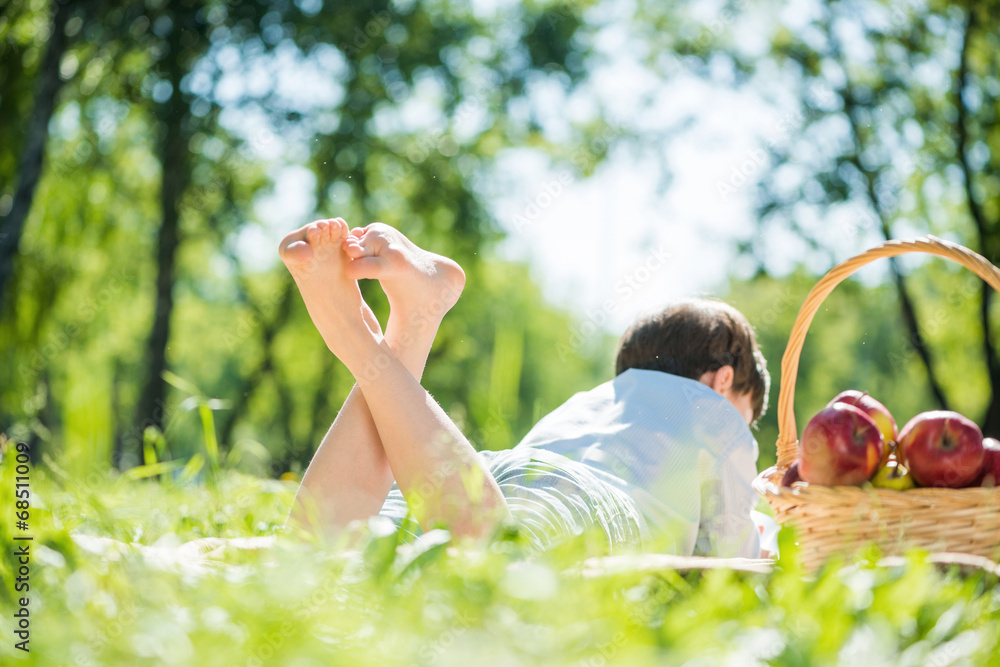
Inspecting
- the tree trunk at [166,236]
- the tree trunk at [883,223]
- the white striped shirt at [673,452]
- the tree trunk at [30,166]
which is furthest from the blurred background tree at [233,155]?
the white striped shirt at [673,452]

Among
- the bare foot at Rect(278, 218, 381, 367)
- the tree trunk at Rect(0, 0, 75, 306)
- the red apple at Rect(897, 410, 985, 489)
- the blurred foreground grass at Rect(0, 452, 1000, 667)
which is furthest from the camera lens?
the tree trunk at Rect(0, 0, 75, 306)

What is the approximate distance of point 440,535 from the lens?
102cm

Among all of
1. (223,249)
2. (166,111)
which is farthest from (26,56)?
(223,249)

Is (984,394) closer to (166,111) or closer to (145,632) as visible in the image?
(166,111)

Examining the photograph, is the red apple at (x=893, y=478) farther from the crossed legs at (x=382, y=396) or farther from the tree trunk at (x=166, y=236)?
the tree trunk at (x=166, y=236)

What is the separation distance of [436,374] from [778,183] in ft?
21.1

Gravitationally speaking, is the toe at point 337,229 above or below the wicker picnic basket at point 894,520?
above

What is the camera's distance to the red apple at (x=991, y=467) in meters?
1.49

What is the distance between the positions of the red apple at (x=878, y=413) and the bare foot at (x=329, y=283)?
104 cm

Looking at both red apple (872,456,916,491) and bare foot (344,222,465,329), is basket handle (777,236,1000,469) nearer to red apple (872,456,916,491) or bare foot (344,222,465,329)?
red apple (872,456,916,491)

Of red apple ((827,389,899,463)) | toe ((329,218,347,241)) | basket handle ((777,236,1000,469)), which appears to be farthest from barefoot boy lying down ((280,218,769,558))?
red apple ((827,389,899,463))

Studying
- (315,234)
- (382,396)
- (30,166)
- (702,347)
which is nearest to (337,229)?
(315,234)

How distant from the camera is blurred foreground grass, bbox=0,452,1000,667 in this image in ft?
2.56

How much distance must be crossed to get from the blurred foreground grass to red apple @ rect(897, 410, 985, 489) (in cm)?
36
